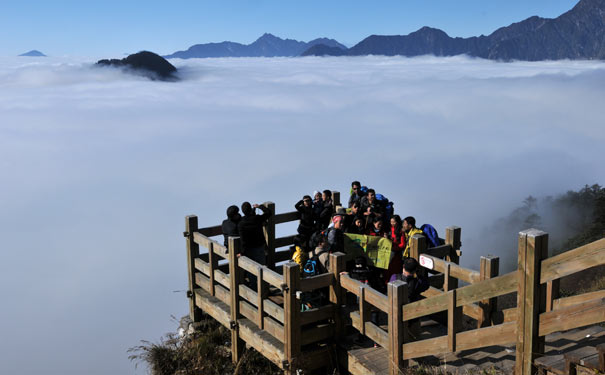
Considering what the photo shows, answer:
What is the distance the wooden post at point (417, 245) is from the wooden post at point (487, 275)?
3.47 ft

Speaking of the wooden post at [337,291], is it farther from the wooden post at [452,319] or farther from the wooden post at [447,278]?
the wooden post at [452,319]

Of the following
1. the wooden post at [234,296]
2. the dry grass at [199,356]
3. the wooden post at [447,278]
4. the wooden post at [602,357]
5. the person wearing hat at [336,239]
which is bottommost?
the dry grass at [199,356]

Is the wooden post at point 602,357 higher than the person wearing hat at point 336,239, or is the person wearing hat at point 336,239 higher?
the person wearing hat at point 336,239

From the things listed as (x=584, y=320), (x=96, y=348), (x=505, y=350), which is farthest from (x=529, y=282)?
(x=96, y=348)

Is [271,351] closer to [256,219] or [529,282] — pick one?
[256,219]

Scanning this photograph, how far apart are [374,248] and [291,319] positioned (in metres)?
1.64

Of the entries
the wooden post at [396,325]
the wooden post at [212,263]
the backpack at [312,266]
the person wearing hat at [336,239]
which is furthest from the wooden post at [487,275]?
the wooden post at [212,263]

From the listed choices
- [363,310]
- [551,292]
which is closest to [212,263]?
[363,310]

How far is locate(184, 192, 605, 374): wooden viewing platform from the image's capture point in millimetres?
5148

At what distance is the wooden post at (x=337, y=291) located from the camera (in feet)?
25.6

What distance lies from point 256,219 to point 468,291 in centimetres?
442

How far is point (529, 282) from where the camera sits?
5.20m

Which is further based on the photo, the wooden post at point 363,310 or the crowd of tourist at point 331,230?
the crowd of tourist at point 331,230

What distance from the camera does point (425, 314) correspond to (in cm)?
641
